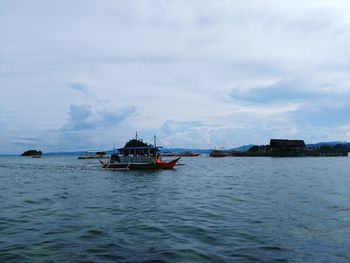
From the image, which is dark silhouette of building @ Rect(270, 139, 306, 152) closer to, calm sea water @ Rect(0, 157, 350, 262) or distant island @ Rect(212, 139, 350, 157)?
distant island @ Rect(212, 139, 350, 157)

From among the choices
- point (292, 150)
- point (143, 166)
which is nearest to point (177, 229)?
point (143, 166)

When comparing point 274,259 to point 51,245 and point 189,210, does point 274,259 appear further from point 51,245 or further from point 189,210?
point 189,210

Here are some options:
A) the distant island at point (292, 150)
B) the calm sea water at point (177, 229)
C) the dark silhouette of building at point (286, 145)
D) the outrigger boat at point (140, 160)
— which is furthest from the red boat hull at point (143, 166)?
the dark silhouette of building at point (286, 145)

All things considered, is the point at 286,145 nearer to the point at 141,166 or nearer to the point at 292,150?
the point at 292,150

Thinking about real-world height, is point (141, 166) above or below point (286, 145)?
below

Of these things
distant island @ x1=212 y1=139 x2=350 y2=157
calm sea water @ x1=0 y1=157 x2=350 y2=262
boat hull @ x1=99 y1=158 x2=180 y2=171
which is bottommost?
calm sea water @ x1=0 y1=157 x2=350 y2=262

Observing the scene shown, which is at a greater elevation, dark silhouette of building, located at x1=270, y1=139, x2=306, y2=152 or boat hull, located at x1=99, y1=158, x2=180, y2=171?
dark silhouette of building, located at x1=270, y1=139, x2=306, y2=152

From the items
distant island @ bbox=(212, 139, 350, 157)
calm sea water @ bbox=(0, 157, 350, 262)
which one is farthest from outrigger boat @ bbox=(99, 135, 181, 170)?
distant island @ bbox=(212, 139, 350, 157)

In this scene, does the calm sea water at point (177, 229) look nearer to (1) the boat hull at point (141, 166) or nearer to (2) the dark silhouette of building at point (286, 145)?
(1) the boat hull at point (141, 166)

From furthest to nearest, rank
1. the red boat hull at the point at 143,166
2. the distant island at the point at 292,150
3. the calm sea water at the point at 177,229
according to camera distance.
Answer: the distant island at the point at 292,150
the red boat hull at the point at 143,166
the calm sea water at the point at 177,229

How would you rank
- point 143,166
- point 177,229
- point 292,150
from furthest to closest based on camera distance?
point 292,150
point 143,166
point 177,229

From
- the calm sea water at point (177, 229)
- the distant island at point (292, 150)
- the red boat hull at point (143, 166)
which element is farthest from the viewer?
the distant island at point (292, 150)

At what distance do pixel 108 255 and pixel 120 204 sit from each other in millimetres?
12054

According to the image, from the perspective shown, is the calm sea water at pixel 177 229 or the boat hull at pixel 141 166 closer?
the calm sea water at pixel 177 229
